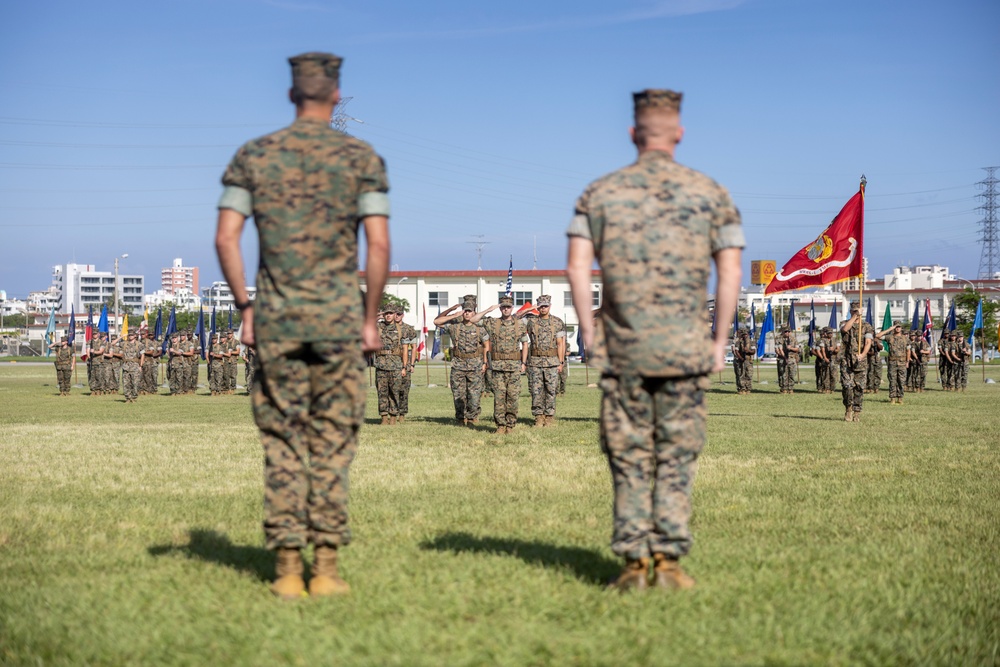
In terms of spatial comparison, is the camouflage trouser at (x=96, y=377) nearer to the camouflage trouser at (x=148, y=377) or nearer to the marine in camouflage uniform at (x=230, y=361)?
the camouflage trouser at (x=148, y=377)

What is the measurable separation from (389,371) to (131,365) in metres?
15.2

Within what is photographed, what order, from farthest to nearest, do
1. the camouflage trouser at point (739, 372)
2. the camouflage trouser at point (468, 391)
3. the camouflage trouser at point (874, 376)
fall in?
the camouflage trouser at point (874, 376) → the camouflage trouser at point (739, 372) → the camouflage trouser at point (468, 391)

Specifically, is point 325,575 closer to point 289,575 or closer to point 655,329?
point 289,575

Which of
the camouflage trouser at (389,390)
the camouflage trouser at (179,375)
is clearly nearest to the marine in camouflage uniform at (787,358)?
the camouflage trouser at (389,390)

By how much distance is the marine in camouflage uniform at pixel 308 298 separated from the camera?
5320 mm

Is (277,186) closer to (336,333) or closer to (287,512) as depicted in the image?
(336,333)

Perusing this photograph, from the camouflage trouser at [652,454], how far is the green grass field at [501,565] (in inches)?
11.2

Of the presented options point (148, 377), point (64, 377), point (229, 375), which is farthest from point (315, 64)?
point (148, 377)

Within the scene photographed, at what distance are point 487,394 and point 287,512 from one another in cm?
2806

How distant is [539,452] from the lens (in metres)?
13.7

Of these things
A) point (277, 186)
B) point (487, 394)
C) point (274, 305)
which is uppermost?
point (277, 186)

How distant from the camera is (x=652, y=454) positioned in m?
5.59

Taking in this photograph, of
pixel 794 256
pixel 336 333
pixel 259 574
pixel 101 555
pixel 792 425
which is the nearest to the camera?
pixel 336 333

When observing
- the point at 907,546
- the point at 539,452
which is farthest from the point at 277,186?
the point at 539,452
